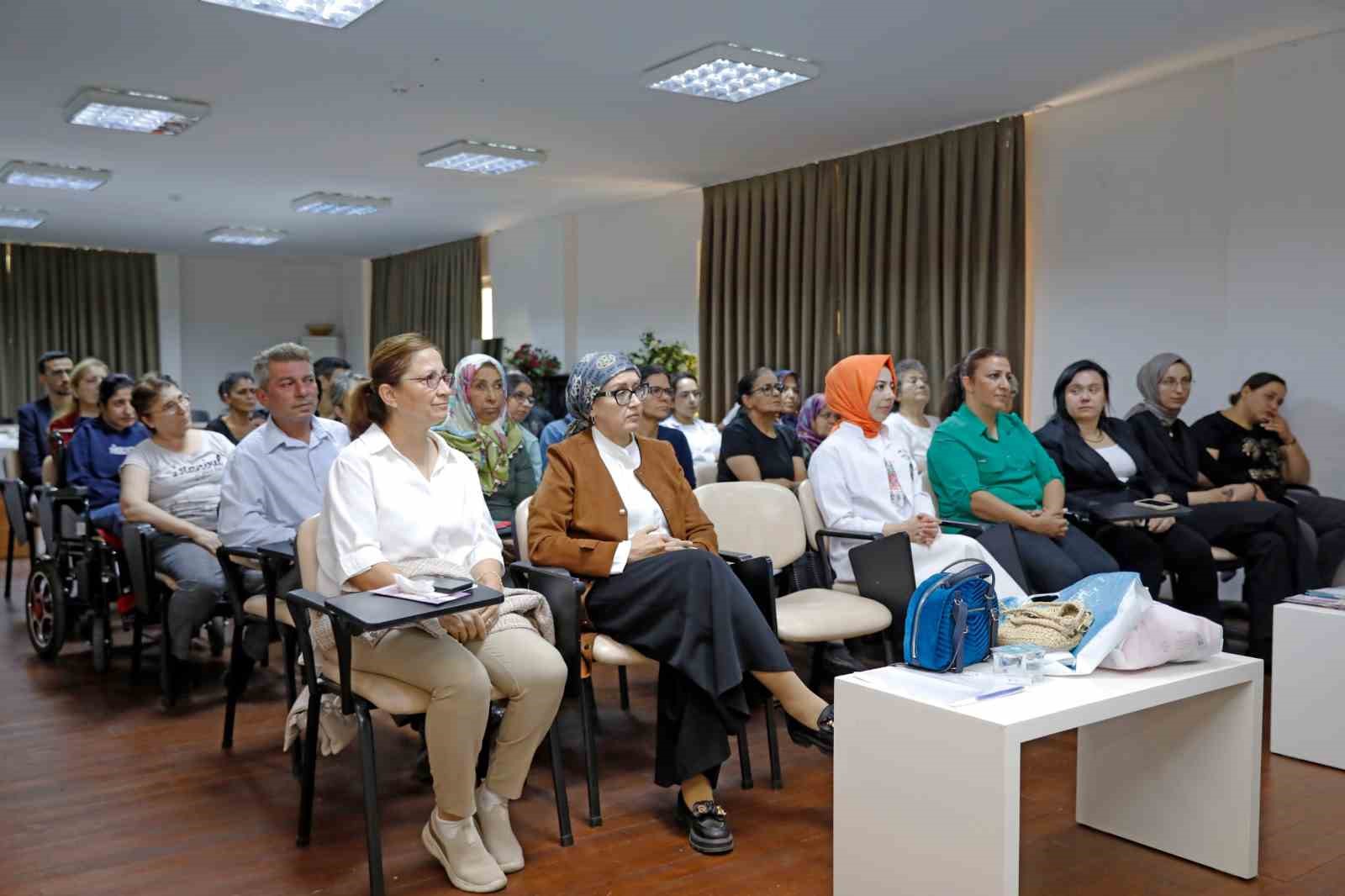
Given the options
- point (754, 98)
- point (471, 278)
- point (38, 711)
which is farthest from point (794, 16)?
point (471, 278)

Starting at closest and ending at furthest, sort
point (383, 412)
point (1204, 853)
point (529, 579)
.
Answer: point (1204, 853) → point (383, 412) → point (529, 579)

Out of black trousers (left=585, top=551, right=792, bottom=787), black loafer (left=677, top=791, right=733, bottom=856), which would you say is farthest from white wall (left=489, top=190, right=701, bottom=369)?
black loafer (left=677, top=791, right=733, bottom=856)

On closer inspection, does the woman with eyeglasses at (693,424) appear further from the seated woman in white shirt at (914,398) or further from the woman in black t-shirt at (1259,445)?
the woman in black t-shirt at (1259,445)

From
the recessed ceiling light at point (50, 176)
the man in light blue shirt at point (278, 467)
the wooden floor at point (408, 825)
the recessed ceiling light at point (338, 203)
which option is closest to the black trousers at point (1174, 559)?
the wooden floor at point (408, 825)

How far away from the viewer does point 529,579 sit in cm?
308

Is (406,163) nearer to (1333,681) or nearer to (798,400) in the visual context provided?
(798,400)

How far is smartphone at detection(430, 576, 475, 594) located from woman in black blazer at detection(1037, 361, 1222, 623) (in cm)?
296

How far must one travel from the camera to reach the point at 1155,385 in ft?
17.6

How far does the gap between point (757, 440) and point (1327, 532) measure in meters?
2.69

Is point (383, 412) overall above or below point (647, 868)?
above

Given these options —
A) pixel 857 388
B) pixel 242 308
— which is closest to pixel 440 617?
pixel 857 388

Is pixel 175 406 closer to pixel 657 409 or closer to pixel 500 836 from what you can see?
pixel 657 409

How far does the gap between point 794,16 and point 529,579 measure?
3.12m

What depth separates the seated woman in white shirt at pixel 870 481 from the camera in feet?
12.4
